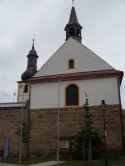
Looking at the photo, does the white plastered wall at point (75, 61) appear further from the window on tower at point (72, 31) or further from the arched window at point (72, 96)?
the window on tower at point (72, 31)

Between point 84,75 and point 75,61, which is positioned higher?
point 75,61

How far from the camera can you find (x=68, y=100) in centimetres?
2711

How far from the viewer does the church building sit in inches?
990

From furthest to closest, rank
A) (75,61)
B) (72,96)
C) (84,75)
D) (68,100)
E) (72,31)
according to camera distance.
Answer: (72,31) < (75,61) < (68,100) < (72,96) < (84,75)

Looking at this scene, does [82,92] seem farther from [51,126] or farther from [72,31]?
[72,31]

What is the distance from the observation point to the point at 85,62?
2783cm

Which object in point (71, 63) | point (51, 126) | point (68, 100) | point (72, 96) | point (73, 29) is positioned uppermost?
point (73, 29)

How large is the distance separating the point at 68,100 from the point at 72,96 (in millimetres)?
585

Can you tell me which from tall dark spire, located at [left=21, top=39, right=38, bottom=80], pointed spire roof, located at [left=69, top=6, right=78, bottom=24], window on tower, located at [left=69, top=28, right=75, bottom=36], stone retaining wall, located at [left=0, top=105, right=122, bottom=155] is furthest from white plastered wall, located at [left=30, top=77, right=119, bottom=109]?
tall dark spire, located at [left=21, top=39, right=38, bottom=80]

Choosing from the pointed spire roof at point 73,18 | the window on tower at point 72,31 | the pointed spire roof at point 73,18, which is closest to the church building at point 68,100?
the window on tower at point 72,31

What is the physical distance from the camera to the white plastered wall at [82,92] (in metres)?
25.6

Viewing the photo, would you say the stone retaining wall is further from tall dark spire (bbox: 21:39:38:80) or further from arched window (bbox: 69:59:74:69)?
tall dark spire (bbox: 21:39:38:80)

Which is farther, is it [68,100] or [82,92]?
[68,100]

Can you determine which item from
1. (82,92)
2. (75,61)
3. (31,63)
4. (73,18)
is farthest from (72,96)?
(31,63)
